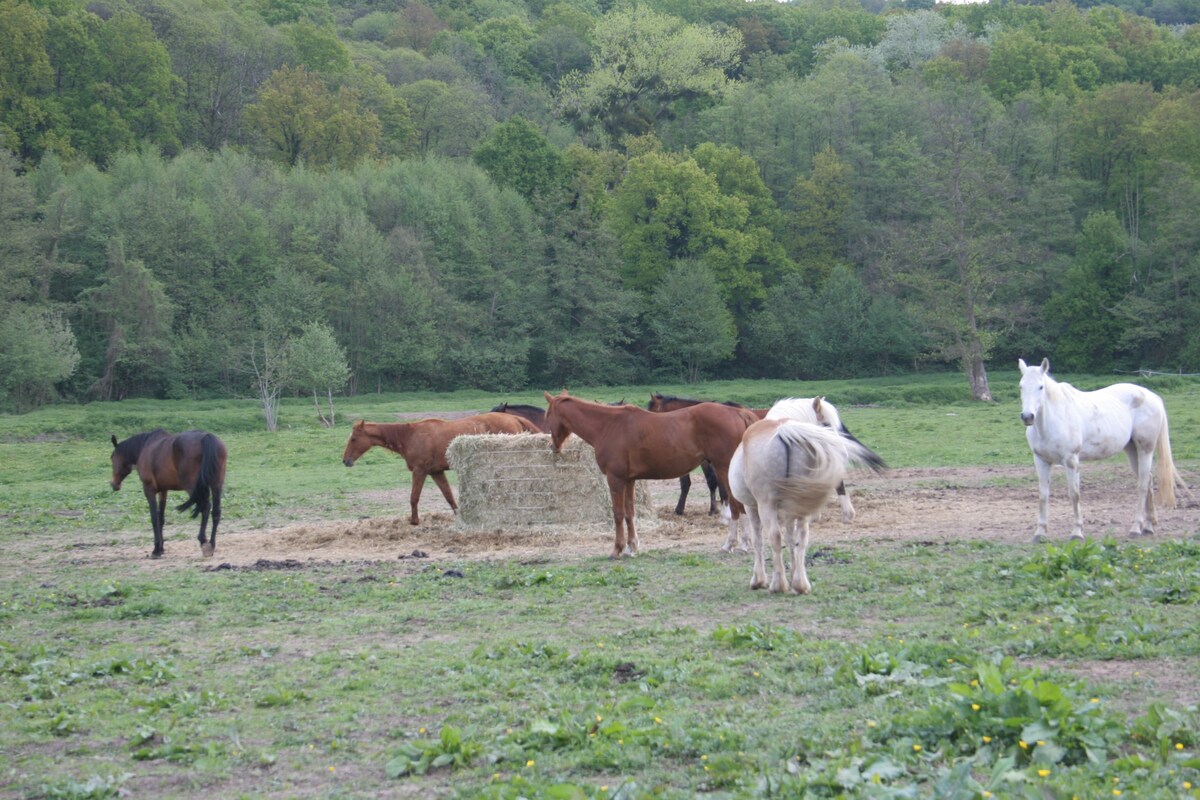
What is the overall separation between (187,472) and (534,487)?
4.68 metres

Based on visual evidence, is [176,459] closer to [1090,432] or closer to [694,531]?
[694,531]

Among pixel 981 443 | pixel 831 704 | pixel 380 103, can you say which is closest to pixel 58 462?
pixel 981 443

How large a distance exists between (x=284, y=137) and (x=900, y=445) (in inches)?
2163

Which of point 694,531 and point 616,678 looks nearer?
point 616,678

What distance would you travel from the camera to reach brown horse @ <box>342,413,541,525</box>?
17.6 m

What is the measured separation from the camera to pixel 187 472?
15188 mm

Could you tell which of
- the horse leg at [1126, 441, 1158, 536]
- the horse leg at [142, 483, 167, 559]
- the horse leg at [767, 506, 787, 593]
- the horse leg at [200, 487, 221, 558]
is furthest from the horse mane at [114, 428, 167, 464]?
the horse leg at [1126, 441, 1158, 536]

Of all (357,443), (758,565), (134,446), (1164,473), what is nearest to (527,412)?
(357,443)

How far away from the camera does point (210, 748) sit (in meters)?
6.34

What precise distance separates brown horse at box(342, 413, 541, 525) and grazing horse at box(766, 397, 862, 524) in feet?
17.0

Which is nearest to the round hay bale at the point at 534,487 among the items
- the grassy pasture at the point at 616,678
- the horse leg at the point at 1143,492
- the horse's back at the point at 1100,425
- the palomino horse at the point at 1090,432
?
the grassy pasture at the point at 616,678

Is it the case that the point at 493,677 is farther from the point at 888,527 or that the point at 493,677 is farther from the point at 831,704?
the point at 888,527

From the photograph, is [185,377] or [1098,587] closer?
[1098,587]

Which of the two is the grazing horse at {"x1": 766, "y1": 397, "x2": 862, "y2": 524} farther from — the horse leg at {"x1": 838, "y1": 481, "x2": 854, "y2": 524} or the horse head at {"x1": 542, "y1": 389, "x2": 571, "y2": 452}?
the horse head at {"x1": 542, "y1": 389, "x2": 571, "y2": 452}
